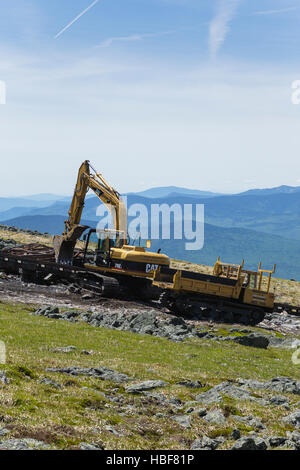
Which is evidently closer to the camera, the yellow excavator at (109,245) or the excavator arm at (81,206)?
the yellow excavator at (109,245)

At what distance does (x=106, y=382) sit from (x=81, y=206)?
1268 inches

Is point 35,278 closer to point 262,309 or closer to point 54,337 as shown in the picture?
point 262,309

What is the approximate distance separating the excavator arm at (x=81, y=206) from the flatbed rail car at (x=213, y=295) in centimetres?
677

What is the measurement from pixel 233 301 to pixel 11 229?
76.1 metres

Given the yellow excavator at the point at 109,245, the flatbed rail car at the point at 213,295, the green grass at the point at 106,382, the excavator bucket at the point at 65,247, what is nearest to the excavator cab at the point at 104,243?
the yellow excavator at the point at 109,245

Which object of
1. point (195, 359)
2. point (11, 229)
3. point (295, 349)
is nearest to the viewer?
point (195, 359)

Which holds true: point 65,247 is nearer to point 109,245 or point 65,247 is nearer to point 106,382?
point 109,245

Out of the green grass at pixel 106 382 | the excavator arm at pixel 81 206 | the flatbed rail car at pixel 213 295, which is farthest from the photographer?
the excavator arm at pixel 81 206

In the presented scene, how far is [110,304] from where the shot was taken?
38.5 m

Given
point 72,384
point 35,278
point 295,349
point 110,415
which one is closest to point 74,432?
point 110,415

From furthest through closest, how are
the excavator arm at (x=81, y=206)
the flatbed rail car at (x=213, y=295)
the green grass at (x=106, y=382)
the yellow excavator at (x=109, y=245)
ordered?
the excavator arm at (x=81, y=206), the yellow excavator at (x=109, y=245), the flatbed rail car at (x=213, y=295), the green grass at (x=106, y=382)

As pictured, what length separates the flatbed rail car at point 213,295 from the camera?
39531 mm

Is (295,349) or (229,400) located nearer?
(229,400)

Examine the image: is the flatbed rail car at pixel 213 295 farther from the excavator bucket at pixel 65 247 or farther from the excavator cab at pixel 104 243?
the excavator bucket at pixel 65 247
